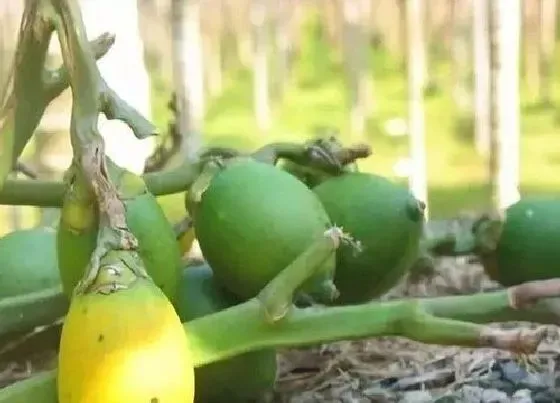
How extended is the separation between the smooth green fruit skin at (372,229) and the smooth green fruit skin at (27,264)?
17 centimetres

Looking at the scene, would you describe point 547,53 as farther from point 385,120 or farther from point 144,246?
point 144,246

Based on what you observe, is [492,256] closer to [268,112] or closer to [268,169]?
[268,169]

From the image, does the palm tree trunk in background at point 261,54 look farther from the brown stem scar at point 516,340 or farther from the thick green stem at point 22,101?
the brown stem scar at point 516,340

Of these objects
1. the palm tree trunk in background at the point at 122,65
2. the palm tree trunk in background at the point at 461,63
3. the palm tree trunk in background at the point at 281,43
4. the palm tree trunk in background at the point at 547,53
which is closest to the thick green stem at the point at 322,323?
the palm tree trunk in background at the point at 122,65

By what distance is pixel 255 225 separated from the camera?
1.57 feet

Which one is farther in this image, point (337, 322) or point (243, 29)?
point (243, 29)

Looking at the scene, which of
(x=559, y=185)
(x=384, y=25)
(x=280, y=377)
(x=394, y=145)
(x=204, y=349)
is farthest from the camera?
(x=384, y=25)

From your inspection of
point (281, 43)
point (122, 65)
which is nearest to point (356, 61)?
point (281, 43)

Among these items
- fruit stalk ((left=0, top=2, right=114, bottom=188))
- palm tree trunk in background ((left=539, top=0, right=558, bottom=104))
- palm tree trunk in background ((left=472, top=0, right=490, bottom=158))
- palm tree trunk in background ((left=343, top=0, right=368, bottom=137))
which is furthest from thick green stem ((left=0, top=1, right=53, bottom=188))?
palm tree trunk in background ((left=539, top=0, right=558, bottom=104))

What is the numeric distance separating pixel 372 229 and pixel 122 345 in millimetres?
206

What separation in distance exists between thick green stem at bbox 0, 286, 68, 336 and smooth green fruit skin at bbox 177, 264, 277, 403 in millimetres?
65

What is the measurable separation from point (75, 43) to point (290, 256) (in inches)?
5.7

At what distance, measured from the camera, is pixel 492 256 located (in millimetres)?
585

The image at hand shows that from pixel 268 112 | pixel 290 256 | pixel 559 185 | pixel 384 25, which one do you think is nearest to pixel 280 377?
pixel 290 256
